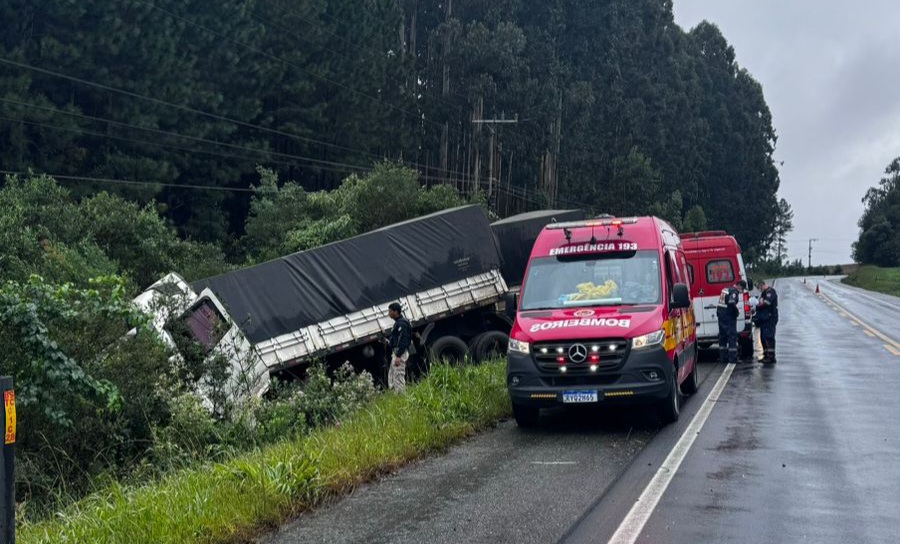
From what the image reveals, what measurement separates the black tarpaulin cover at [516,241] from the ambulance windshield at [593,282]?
890 cm

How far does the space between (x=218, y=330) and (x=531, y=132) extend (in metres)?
44.7

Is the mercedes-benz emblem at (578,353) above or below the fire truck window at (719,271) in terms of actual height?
below

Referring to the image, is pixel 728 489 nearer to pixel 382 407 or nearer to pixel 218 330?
pixel 382 407

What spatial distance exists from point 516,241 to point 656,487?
14.0 meters

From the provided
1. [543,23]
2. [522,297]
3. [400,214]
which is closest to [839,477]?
[522,297]

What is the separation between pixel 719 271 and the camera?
19531 mm

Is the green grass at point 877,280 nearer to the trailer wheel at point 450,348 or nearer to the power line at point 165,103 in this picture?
the power line at point 165,103

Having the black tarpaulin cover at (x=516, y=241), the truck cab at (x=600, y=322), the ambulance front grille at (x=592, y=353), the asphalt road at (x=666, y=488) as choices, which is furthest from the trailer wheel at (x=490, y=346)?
the ambulance front grille at (x=592, y=353)

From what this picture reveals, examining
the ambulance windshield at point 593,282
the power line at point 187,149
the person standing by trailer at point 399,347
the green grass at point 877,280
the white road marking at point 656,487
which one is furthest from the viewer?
the green grass at point 877,280

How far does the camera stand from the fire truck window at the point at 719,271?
1947cm

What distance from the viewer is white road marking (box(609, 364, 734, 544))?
6.30 metres

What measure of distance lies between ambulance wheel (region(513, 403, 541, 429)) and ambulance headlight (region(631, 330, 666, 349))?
4.66ft

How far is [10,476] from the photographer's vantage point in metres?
4.71

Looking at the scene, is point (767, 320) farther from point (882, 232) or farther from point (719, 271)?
point (882, 232)
